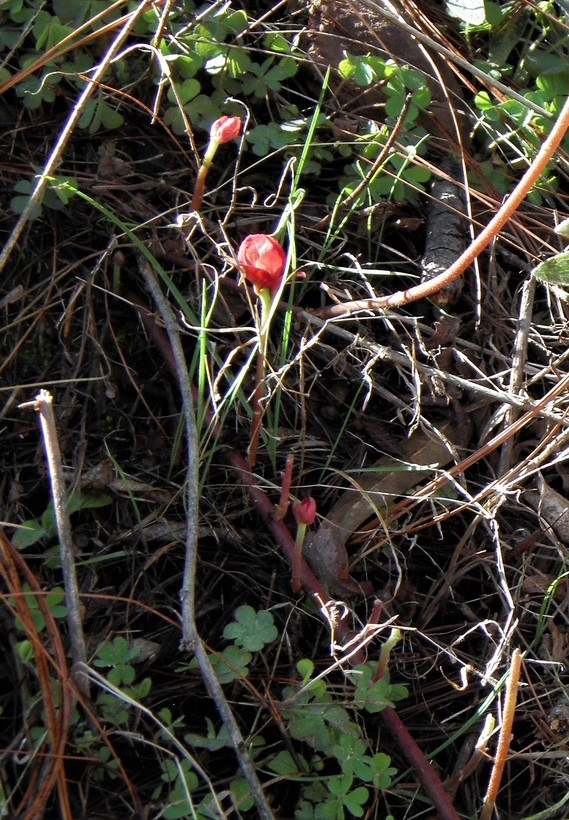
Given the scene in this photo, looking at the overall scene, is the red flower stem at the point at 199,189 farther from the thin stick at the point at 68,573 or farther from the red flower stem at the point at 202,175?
the thin stick at the point at 68,573

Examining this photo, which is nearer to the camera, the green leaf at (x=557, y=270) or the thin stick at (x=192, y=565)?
the thin stick at (x=192, y=565)

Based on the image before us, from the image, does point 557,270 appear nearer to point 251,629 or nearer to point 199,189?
point 199,189

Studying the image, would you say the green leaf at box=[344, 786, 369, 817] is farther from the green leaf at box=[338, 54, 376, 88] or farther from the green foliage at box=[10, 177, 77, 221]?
the green leaf at box=[338, 54, 376, 88]

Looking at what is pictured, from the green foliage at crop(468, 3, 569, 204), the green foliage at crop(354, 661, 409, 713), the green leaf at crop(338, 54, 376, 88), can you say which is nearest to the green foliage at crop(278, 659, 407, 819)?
the green foliage at crop(354, 661, 409, 713)

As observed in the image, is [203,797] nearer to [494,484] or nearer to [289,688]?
[289,688]

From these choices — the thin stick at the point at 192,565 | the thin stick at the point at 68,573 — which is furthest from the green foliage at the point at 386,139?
the thin stick at the point at 68,573

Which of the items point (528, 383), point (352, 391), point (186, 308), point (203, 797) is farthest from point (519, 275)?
point (203, 797)
